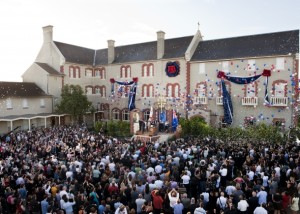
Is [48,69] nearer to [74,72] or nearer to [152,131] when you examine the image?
[74,72]

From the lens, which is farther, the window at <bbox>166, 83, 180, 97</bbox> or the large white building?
the window at <bbox>166, 83, 180, 97</bbox>

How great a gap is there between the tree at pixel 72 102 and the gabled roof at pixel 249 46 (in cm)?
1444

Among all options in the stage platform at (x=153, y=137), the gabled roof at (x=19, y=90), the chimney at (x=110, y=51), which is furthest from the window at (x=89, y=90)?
the stage platform at (x=153, y=137)

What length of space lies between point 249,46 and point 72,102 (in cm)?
2117

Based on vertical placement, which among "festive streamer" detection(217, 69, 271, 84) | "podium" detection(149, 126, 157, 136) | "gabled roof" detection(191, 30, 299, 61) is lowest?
"podium" detection(149, 126, 157, 136)

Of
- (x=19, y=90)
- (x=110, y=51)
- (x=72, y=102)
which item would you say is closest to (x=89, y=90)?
(x=110, y=51)

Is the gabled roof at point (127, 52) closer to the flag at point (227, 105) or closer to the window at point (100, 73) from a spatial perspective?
the window at point (100, 73)

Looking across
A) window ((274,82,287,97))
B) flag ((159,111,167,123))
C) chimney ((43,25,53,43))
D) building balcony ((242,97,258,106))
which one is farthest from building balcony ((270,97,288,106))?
chimney ((43,25,53,43))

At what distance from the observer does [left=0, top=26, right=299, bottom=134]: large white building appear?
2899 centimetres

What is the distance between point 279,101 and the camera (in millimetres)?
28406

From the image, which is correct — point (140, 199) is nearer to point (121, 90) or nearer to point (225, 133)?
point (225, 133)

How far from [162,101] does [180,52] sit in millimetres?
6865

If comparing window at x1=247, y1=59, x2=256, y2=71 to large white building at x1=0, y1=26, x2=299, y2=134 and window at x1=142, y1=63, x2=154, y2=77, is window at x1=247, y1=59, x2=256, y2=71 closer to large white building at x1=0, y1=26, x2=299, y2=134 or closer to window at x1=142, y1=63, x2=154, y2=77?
large white building at x1=0, y1=26, x2=299, y2=134

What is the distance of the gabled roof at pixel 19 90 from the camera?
32531mm
